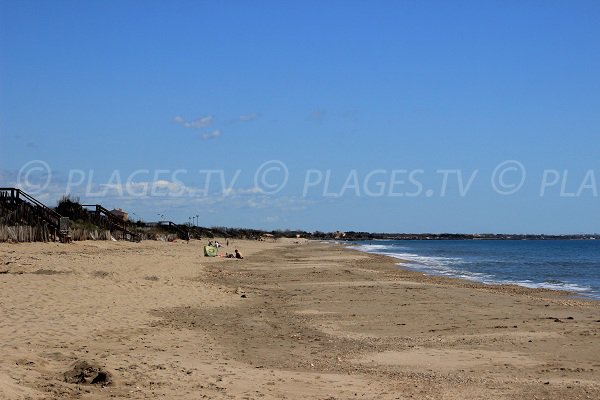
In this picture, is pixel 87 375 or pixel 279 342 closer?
pixel 87 375

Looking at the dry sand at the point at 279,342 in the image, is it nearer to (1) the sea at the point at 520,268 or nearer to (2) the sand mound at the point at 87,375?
(2) the sand mound at the point at 87,375

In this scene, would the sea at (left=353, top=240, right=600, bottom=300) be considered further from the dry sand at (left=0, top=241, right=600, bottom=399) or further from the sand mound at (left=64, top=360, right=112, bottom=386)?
the sand mound at (left=64, top=360, right=112, bottom=386)

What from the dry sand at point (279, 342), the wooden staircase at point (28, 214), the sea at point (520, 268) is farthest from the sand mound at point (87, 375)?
the wooden staircase at point (28, 214)

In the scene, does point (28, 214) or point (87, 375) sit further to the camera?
point (28, 214)

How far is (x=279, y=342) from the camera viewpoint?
11.0m

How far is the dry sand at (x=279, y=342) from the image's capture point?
25.2ft

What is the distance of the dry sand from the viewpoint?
768cm

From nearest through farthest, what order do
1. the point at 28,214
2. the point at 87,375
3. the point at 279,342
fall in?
the point at 87,375 < the point at 279,342 < the point at 28,214

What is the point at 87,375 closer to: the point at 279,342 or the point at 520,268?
the point at 279,342

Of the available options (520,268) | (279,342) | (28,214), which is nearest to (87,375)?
(279,342)

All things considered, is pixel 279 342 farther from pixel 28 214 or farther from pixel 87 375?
pixel 28 214

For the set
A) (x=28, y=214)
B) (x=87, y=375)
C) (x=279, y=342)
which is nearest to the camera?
(x=87, y=375)

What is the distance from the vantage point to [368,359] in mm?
9773

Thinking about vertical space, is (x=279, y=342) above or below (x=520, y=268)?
below
